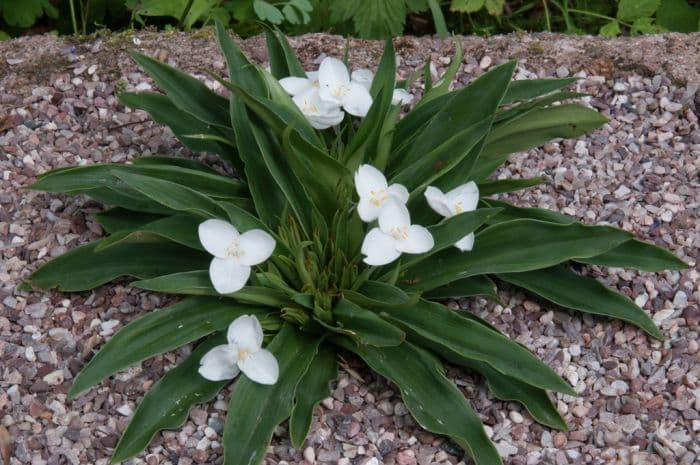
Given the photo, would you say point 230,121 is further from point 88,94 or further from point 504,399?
point 504,399

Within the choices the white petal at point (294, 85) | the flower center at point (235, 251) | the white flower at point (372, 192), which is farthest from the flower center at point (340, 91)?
the flower center at point (235, 251)

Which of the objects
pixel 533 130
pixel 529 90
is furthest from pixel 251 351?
pixel 529 90

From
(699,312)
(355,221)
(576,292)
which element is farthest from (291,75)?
(699,312)

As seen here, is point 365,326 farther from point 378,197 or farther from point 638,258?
point 638,258

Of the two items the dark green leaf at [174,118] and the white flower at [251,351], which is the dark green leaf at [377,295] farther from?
the dark green leaf at [174,118]

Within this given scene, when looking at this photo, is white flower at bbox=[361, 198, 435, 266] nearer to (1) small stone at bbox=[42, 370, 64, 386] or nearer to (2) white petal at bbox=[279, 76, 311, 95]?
(2) white petal at bbox=[279, 76, 311, 95]

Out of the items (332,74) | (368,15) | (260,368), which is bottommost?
(260,368)

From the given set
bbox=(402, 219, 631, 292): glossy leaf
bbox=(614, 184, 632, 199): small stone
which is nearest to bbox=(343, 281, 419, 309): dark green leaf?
bbox=(402, 219, 631, 292): glossy leaf
